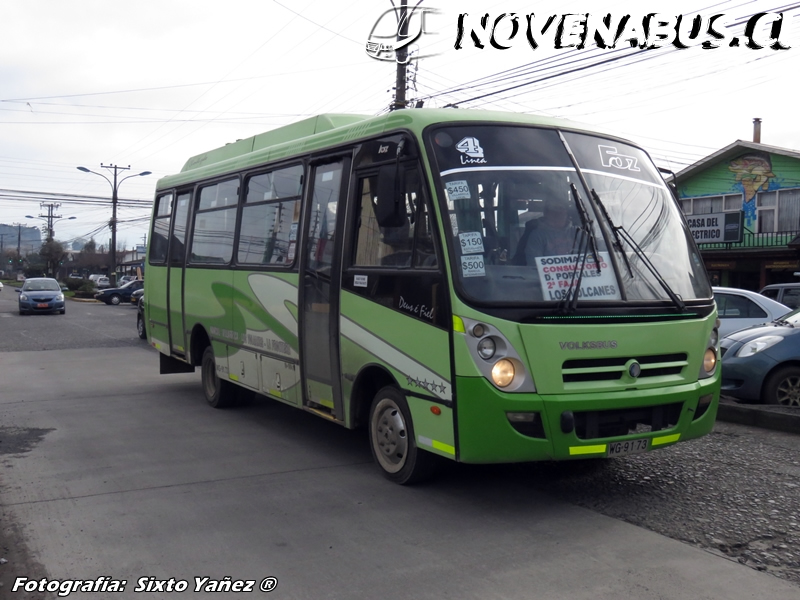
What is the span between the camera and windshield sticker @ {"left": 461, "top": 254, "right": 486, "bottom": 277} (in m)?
5.73

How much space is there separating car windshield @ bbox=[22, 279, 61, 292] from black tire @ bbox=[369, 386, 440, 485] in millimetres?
31532

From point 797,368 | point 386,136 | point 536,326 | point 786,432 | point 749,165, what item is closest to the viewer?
point 536,326

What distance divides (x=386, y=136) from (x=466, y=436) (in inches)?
101

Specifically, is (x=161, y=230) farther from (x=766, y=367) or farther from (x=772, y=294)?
(x=772, y=294)

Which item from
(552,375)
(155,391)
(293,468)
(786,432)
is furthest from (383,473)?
(155,391)

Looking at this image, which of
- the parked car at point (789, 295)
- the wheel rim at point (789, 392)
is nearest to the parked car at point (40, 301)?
the parked car at point (789, 295)

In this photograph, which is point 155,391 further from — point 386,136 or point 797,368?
point 797,368

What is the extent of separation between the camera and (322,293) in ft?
24.7

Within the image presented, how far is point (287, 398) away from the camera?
27.3 feet

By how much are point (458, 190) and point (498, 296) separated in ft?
2.87

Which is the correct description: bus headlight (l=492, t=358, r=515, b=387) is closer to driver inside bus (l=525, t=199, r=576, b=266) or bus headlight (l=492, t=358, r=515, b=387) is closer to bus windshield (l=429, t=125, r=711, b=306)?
bus windshield (l=429, t=125, r=711, b=306)

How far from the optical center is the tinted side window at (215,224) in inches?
393

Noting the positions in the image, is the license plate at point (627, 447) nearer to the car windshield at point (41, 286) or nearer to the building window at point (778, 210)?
the building window at point (778, 210)

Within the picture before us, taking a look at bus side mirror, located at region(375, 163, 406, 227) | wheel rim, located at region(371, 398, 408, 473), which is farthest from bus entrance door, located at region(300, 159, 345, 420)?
bus side mirror, located at region(375, 163, 406, 227)
